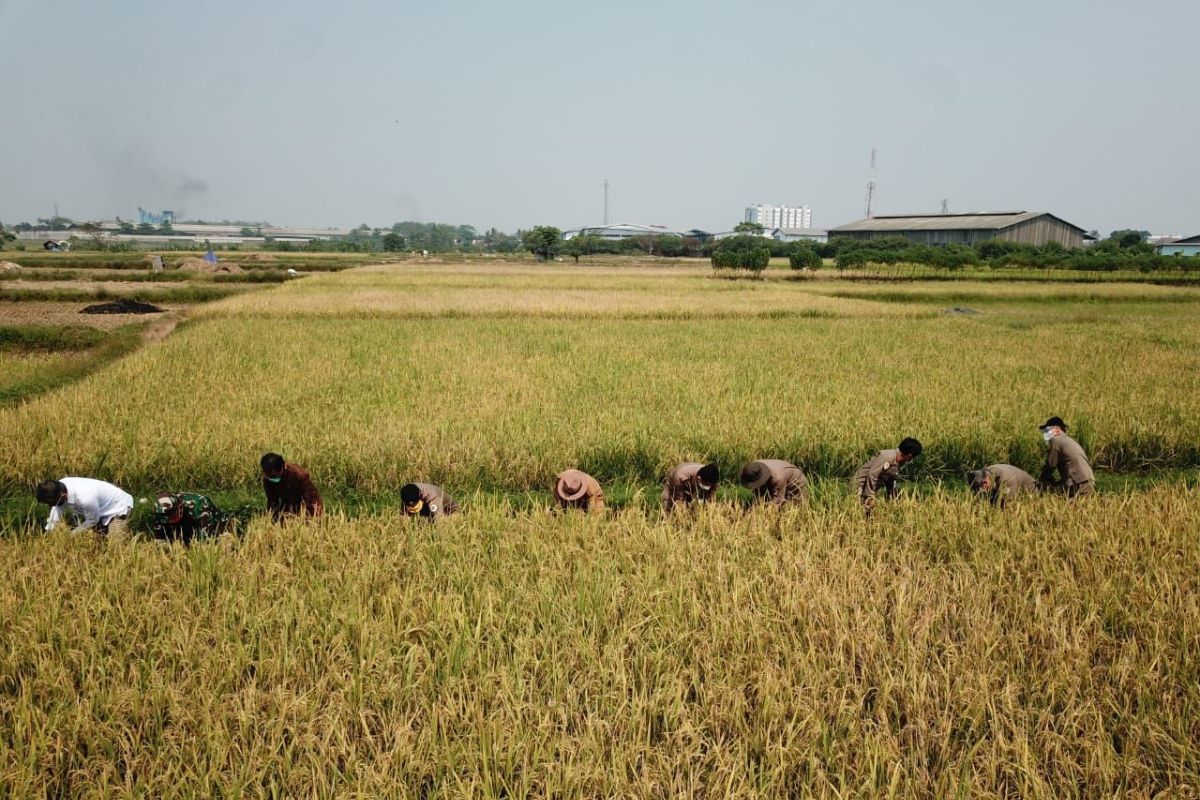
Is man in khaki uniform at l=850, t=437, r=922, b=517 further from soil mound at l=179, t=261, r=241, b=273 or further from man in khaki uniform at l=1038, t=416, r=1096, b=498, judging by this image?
soil mound at l=179, t=261, r=241, b=273

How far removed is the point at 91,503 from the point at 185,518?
866mm

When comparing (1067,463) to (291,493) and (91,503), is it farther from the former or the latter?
(91,503)

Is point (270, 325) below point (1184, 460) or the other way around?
the other way around

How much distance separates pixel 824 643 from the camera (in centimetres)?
359

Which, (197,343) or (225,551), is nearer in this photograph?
(225,551)

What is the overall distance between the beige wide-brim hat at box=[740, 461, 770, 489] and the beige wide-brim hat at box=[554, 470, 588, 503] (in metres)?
1.39

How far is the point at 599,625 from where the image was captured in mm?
3773

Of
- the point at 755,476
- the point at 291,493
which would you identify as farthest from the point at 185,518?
the point at 755,476

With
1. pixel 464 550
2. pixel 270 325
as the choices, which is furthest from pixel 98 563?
pixel 270 325

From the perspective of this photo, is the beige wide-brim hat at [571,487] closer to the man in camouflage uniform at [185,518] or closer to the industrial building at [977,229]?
the man in camouflage uniform at [185,518]

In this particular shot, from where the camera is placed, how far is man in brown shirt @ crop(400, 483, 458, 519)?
5375mm

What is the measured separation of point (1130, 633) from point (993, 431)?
5.37 m

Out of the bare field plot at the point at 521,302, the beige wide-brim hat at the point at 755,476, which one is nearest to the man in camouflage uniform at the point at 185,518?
the beige wide-brim hat at the point at 755,476

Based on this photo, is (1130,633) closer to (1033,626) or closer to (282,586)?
(1033,626)
